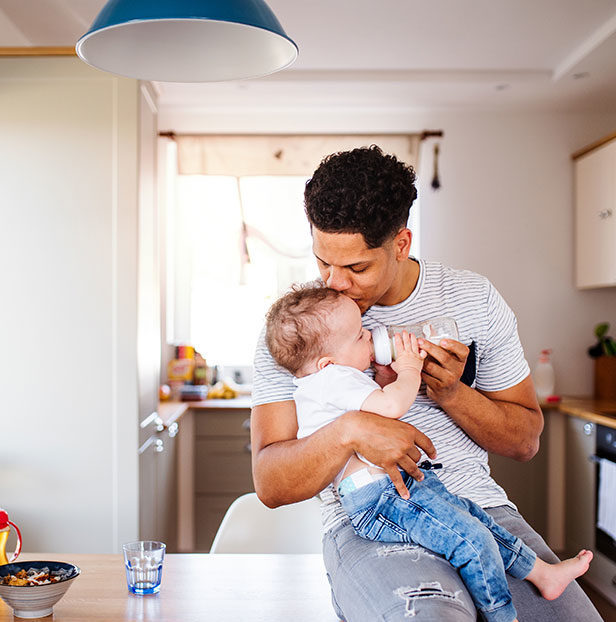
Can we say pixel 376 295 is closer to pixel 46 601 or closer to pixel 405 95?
pixel 46 601

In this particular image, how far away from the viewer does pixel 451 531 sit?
1185mm

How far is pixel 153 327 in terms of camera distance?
3.28 m

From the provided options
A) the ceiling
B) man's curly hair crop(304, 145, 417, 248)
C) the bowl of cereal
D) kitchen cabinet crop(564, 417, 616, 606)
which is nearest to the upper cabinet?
the ceiling

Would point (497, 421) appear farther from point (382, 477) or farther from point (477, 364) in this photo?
point (382, 477)

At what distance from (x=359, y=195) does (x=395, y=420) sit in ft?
1.38

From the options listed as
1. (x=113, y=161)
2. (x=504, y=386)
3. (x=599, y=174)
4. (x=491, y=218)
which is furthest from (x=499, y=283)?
(x=504, y=386)

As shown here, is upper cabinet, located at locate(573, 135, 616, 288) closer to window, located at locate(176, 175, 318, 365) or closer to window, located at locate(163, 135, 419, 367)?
window, located at locate(163, 135, 419, 367)

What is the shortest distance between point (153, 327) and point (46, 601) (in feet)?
6.97

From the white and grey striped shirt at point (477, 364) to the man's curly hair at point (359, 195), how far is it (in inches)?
7.3

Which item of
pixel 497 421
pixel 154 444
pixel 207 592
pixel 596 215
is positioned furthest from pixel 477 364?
pixel 596 215

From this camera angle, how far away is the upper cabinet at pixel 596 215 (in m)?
3.82

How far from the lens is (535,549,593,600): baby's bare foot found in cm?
128

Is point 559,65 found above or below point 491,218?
above

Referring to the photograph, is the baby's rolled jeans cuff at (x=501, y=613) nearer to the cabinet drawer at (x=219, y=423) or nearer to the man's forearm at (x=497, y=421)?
the man's forearm at (x=497, y=421)
